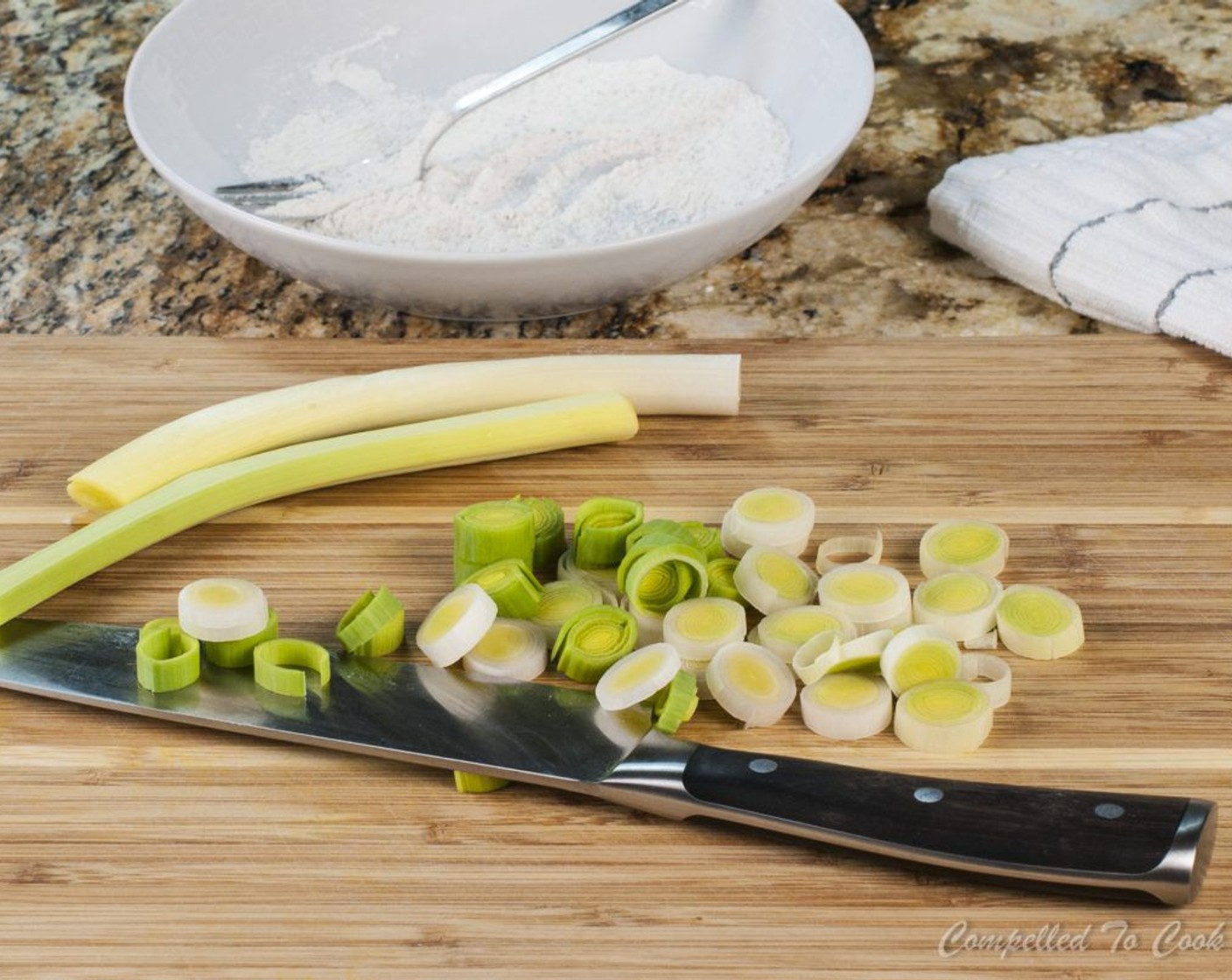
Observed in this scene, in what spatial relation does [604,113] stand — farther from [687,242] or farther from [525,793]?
[525,793]

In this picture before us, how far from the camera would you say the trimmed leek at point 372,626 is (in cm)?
134

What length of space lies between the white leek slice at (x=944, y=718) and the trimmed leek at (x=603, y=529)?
310 mm

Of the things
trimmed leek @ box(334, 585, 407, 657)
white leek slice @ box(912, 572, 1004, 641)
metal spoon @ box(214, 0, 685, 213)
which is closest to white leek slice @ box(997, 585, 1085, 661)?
white leek slice @ box(912, 572, 1004, 641)

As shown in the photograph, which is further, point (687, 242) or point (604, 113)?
point (604, 113)

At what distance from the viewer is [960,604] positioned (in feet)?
4.48

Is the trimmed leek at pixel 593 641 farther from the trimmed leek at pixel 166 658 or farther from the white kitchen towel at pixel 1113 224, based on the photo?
the white kitchen towel at pixel 1113 224

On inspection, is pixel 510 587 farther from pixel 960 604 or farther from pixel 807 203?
pixel 807 203

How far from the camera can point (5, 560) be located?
1.50 meters

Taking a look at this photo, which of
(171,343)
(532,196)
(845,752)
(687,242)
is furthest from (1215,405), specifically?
(171,343)

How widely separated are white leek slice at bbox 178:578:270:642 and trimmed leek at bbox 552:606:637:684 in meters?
0.26

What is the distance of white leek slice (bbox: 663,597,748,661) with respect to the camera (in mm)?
1322

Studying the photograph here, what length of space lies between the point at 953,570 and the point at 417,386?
59cm

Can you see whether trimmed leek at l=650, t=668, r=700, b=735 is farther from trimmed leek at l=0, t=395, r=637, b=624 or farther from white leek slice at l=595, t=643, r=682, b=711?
trimmed leek at l=0, t=395, r=637, b=624

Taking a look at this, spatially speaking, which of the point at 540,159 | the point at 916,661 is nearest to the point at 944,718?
the point at 916,661
